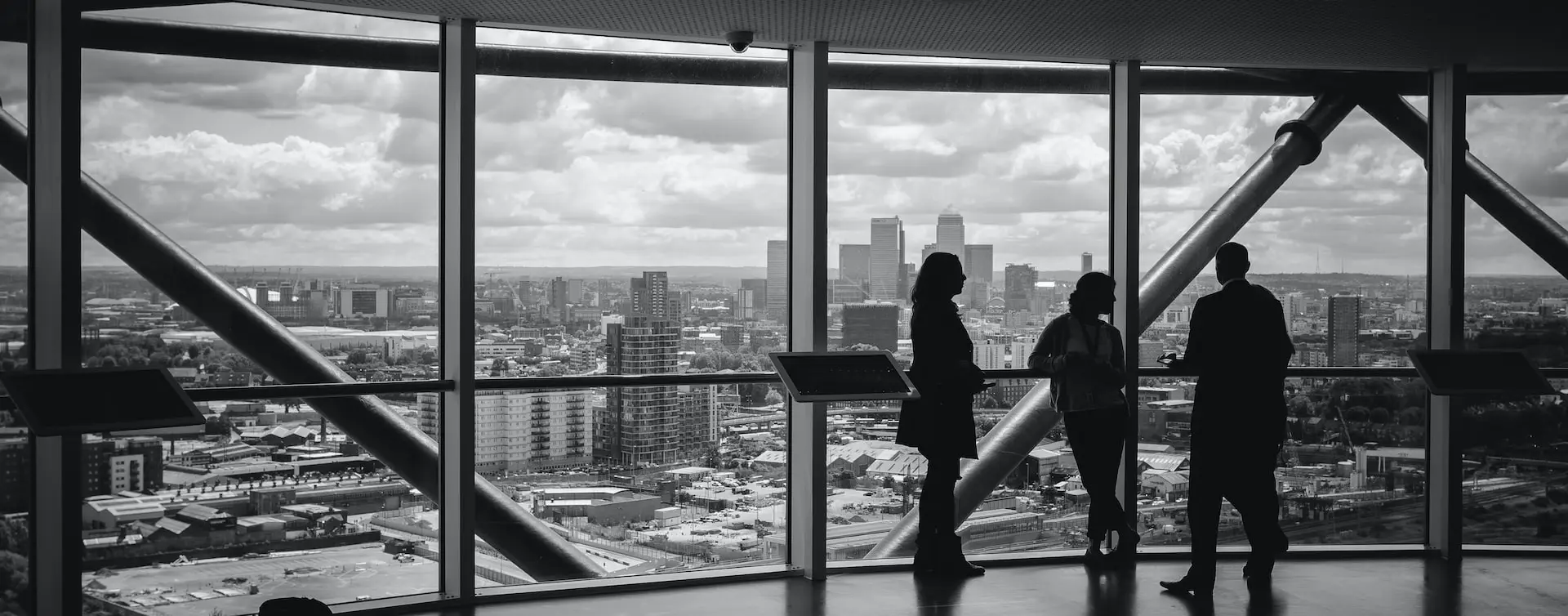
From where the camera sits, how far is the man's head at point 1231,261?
5.73 meters

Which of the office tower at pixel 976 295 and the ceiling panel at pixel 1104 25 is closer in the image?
the ceiling panel at pixel 1104 25

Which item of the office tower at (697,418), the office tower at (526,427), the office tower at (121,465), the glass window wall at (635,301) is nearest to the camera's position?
the office tower at (121,465)

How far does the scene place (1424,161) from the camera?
727 cm

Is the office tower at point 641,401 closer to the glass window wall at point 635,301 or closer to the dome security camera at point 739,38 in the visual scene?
the glass window wall at point 635,301

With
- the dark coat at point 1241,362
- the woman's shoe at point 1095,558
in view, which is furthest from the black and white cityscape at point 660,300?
the dark coat at point 1241,362

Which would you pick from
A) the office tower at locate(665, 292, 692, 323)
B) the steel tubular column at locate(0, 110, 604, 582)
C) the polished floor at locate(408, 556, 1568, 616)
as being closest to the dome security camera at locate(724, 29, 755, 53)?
the office tower at locate(665, 292, 692, 323)

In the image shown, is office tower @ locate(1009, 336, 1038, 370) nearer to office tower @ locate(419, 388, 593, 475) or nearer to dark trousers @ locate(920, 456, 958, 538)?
dark trousers @ locate(920, 456, 958, 538)

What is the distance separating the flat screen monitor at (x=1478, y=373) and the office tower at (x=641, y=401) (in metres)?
4.44

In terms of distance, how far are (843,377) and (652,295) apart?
4.07 ft

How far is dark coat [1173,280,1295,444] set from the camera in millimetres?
5594

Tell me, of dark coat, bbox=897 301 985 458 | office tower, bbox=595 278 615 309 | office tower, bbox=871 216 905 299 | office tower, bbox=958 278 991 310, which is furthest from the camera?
office tower, bbox=958 278 991 310

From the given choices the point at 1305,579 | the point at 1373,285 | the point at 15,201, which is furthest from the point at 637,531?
the point at 1373,285

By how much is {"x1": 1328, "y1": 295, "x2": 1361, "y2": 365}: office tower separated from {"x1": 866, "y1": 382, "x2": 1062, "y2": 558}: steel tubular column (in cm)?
194

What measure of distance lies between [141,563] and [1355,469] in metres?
7.10
